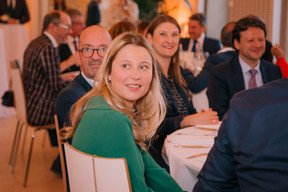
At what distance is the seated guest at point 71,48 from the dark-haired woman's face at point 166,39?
1514mm

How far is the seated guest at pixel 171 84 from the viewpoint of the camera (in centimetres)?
252

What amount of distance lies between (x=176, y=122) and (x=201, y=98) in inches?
56.7

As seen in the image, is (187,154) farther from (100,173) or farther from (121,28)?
(121,28)

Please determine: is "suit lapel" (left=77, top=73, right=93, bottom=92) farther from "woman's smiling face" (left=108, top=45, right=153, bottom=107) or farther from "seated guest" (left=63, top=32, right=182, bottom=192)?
"woman's smiling face" (left=108, top=45, right=153, bottom=107)

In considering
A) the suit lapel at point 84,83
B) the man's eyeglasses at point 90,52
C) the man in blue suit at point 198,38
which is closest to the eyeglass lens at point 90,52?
the man's eyeglasses at point 90,52

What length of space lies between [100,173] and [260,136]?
54cm

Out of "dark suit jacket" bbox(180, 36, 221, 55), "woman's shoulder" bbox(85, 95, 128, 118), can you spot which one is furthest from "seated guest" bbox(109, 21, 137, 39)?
"dark suit jacket" bbox(180, 36, 221, 55)

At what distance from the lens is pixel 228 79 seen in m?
3.09

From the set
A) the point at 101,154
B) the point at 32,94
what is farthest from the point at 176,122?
the point at 32,94

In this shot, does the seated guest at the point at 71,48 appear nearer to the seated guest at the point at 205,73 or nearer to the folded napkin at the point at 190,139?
the seated guest at the point at 205,73

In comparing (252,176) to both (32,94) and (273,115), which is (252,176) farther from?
(32,94)

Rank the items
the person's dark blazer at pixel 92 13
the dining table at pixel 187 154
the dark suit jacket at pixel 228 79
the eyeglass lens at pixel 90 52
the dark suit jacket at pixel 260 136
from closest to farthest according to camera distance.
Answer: the dark suit jacket at pixel 260 136
the dining table at pixel 187 154
the eyeglass lens at pixel 90 52
the dark suit jacket at pixel 228 79
the person's dark blazer at pixel 92 13

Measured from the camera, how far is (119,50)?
66.2 inches

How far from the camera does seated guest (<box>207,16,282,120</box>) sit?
3.09 metres
